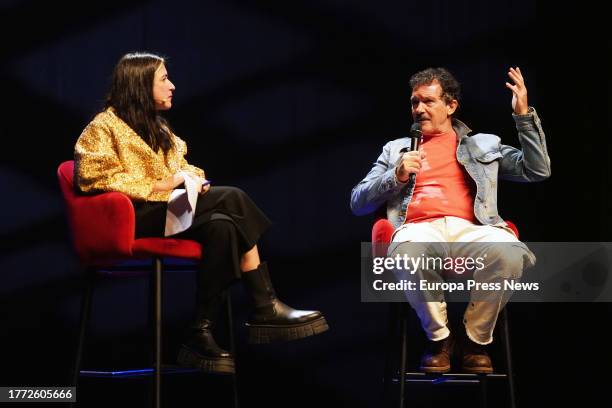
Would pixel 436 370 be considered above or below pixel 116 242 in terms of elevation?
Answer: below

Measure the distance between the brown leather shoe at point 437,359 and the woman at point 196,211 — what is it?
379 millimetres

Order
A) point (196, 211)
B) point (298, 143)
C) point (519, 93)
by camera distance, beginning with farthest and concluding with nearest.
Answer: point (298, 143)
point (519, 93)
point (196, 211)

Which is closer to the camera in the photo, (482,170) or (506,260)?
(506,260)

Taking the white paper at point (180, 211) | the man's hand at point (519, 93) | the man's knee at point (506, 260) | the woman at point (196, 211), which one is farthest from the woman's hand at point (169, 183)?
the man's hand at point (519, 93)

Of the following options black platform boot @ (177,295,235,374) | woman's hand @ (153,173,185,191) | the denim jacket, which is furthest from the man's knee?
woman's hand @ (153,173,185,191)

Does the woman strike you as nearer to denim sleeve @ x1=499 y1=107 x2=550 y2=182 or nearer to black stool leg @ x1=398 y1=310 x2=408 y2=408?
black stool leg @ x1=398 y1=310 x2=408 y2=408

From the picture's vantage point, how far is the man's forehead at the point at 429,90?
12.3 feet

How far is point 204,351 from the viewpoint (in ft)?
10.4

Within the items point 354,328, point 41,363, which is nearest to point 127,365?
point 41,363

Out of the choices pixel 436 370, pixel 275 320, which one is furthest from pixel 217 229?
pixel 436 370

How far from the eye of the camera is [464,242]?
3.49 metres

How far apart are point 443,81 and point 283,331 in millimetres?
1250

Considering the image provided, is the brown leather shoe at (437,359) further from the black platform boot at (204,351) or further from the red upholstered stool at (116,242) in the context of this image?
the red upholstered stool at (116,242)

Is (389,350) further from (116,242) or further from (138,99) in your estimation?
(138,99)
